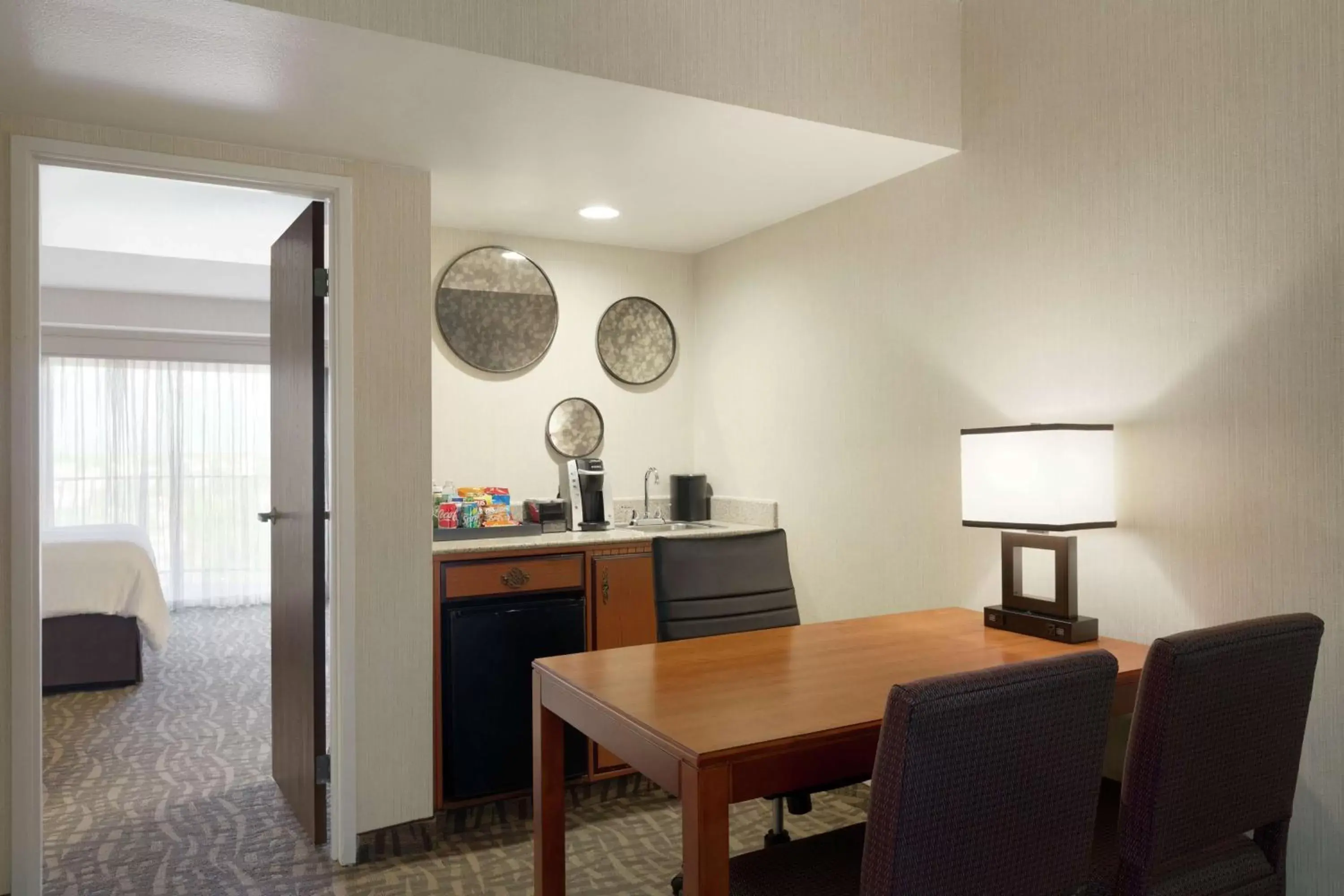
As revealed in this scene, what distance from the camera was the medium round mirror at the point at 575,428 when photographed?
3.98m

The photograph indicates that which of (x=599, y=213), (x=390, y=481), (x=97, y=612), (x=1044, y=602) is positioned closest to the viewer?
(x=1044, y=602)

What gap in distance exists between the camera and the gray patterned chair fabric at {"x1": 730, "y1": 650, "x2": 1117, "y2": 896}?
125 centimetres

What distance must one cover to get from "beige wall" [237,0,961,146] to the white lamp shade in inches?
40.9

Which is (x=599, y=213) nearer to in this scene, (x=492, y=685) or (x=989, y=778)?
(x=492, y=685)

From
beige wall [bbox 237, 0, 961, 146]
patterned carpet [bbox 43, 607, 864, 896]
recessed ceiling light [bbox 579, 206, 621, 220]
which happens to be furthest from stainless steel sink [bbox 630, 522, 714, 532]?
beige wall [bbox 237, 0, 961, 146]

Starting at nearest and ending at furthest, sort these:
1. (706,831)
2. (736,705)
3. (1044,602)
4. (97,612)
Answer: (706,831) → (736,705) → (1044,602) → (97,612)

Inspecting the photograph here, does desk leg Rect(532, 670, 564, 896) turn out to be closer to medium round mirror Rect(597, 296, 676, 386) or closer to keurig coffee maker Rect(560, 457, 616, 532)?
keurig coffee maker Rect(560, 457, 616, 532)

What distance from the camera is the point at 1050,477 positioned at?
2273 mm

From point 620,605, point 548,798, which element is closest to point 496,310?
point 620,605

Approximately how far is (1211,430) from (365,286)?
2.42m

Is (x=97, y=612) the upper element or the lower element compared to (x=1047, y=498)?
lower

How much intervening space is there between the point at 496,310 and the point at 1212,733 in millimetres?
3018

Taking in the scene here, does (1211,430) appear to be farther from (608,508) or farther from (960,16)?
(608,508)

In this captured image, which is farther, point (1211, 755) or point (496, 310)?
point (496, 310)
